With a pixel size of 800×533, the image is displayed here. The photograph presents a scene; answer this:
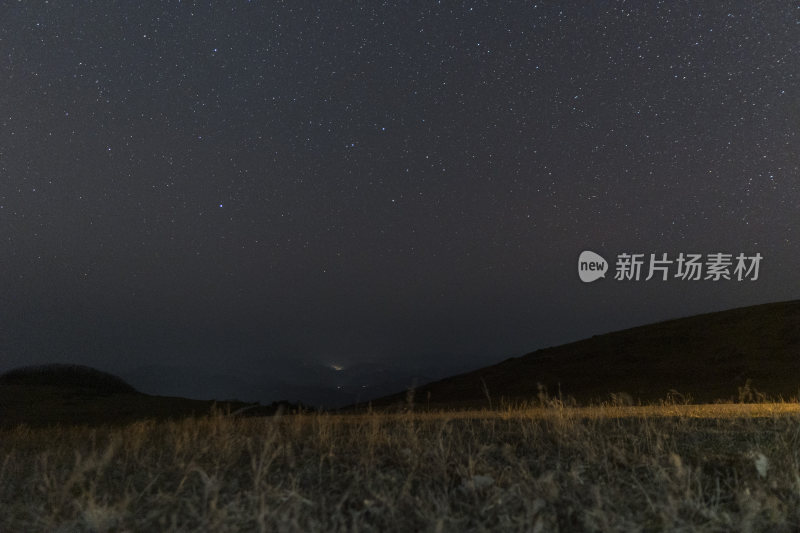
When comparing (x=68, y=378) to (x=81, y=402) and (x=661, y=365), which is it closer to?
(x=81, y=402)

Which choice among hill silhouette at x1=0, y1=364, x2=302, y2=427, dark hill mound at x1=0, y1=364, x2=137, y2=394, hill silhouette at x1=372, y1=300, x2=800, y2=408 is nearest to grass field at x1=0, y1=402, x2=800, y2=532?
hill silhouette at x1=0, y1=364, x2=302, y2=427

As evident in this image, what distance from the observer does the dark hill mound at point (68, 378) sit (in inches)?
1303

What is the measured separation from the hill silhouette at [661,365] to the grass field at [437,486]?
18022 millimetres

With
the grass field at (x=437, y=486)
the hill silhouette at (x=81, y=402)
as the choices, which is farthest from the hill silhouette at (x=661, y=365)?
the grass field at (x=437, y=486)

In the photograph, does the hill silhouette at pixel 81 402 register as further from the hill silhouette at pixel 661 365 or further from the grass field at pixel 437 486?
the grass field at pixel 437 486

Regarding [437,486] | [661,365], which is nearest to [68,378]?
[661,365]

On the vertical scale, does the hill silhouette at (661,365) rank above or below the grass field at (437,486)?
above

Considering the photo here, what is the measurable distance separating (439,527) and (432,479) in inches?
59.1

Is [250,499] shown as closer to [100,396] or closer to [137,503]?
[137,503]

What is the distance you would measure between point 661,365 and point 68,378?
33135 millimetres

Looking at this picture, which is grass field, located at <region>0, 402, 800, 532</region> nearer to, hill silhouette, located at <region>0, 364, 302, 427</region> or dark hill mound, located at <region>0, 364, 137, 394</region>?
hill silhouette, located at <region>0, 364, 302, 427</region>

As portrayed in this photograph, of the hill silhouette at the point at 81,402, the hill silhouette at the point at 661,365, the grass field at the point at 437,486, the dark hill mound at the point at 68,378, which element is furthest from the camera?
the dark hill mound at the point at 68,378

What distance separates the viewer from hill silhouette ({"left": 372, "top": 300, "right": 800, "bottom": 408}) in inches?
1054

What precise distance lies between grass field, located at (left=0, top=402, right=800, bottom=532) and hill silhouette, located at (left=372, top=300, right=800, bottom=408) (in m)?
18.0
